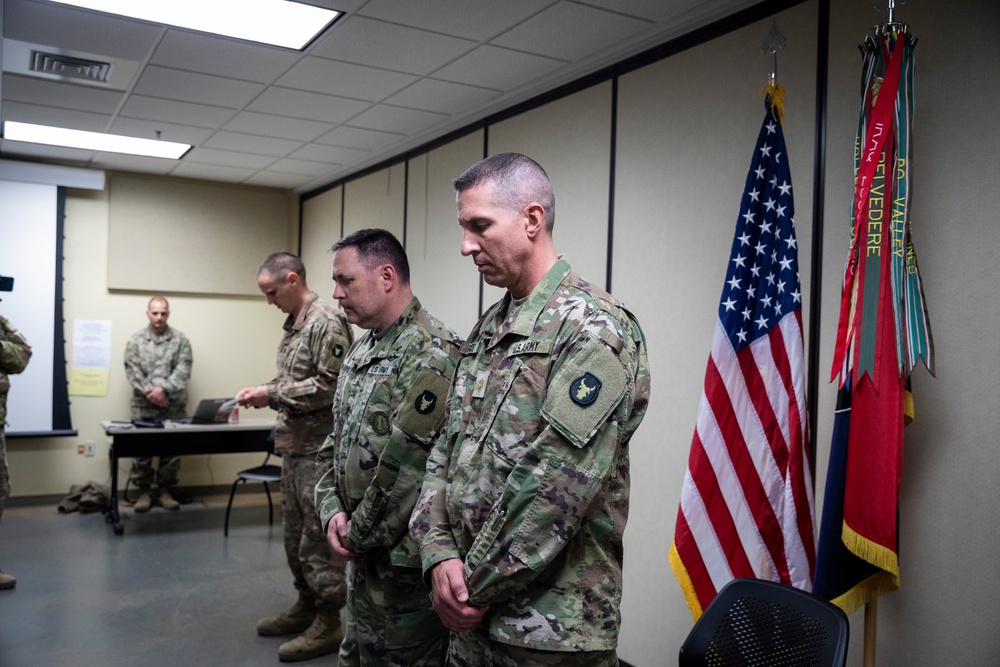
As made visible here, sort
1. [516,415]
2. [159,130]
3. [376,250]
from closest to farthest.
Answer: [516,415]
[376,250]
[159,130]

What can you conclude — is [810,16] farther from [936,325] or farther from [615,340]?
[615,340]

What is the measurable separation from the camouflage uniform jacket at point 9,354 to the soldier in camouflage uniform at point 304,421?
1.53 m

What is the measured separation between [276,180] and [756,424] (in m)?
5.81

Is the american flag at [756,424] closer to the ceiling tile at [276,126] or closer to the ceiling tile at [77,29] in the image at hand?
the ceiling tile at [77,29]

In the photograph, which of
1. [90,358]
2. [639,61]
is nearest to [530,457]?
[639,61]

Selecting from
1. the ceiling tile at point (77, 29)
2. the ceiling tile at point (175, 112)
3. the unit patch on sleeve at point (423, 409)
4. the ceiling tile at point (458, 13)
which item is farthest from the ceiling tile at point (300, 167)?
the unit patch on sleeve at point (423, 409)

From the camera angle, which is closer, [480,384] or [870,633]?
[480,384]

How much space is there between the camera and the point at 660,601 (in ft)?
11.0

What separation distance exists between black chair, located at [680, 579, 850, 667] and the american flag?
741 mm

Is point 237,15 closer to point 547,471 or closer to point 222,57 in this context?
point 222,57

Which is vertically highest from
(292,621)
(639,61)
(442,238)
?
(639,61)

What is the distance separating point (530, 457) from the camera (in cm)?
149

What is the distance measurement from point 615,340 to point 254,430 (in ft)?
17.0

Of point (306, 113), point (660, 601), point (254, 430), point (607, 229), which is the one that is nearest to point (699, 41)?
point (607, 229)
